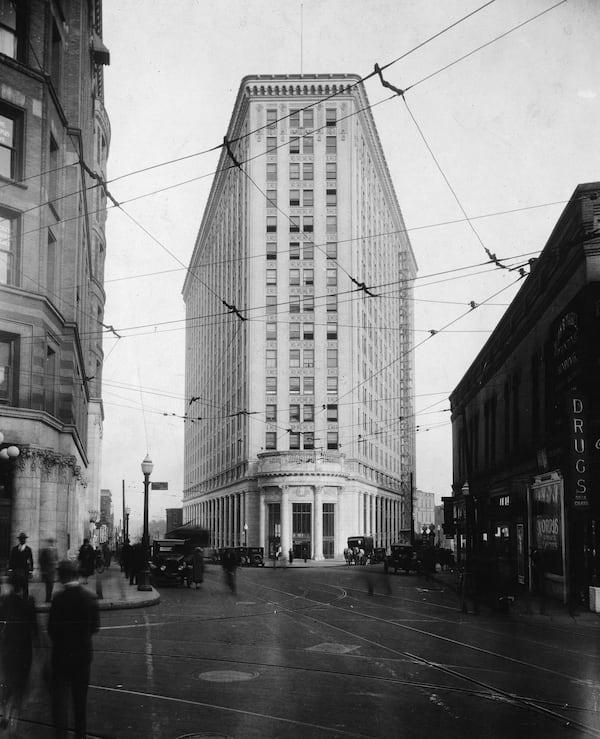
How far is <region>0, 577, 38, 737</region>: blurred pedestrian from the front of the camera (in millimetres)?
8180

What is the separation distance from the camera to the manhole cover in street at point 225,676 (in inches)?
434

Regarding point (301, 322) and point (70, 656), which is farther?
point (301, 322)

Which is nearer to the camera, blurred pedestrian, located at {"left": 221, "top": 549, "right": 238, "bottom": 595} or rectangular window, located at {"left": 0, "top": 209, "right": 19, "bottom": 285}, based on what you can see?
rectangular window, located at {"left": 0, "top": 209, "right": 19, "bottom": 285}

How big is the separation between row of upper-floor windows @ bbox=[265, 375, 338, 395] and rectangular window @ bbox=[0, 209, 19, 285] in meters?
55.0

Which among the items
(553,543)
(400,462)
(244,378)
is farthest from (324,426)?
(553,543)

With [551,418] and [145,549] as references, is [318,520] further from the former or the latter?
[551,418]

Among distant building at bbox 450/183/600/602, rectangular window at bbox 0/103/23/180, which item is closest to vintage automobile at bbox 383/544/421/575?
distant building at bbox 450/183/600/602

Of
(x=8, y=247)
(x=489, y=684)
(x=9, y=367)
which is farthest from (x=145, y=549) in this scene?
(x=489, y=684)

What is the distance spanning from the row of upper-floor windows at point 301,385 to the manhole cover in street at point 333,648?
6587 centimetres

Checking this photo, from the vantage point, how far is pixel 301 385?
80750 mm

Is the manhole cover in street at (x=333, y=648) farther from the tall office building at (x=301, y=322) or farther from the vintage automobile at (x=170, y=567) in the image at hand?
the tall office building at (x=301, y=322)

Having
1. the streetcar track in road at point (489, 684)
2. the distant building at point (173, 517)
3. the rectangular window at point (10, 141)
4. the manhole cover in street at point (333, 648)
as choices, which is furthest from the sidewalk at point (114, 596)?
the distant building at point (173, 517)

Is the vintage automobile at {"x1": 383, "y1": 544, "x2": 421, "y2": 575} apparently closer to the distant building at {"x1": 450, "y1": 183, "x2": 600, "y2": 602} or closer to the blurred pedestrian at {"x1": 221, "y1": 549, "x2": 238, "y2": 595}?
the distant building at {"x1": 450, "y1": 183, "x2": 600, "y2": 602}

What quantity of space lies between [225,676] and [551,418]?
18.4 metres
